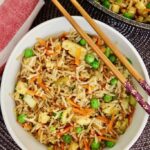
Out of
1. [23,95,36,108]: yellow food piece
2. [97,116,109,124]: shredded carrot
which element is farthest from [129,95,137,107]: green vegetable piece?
[23,95,36,108]: yellow food piece

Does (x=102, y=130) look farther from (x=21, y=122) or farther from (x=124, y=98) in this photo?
(x=21, y=122)

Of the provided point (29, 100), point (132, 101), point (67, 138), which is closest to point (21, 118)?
point (29, 100)

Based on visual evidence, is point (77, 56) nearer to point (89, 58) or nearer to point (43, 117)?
point (89, 58)

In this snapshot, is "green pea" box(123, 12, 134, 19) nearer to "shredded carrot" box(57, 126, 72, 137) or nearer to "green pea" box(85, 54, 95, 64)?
"green pea" box(85, 54, 95, 64)

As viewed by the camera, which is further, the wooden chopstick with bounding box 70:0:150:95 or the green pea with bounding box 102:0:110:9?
the green pea with bounding box 102:0:110:9

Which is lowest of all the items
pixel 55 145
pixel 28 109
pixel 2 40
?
pixel 55 145

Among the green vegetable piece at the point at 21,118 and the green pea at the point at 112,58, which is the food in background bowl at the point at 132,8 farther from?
the green vegetable piece at the point at 21,118

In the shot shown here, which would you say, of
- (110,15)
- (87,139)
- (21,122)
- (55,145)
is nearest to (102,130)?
(87,139)
